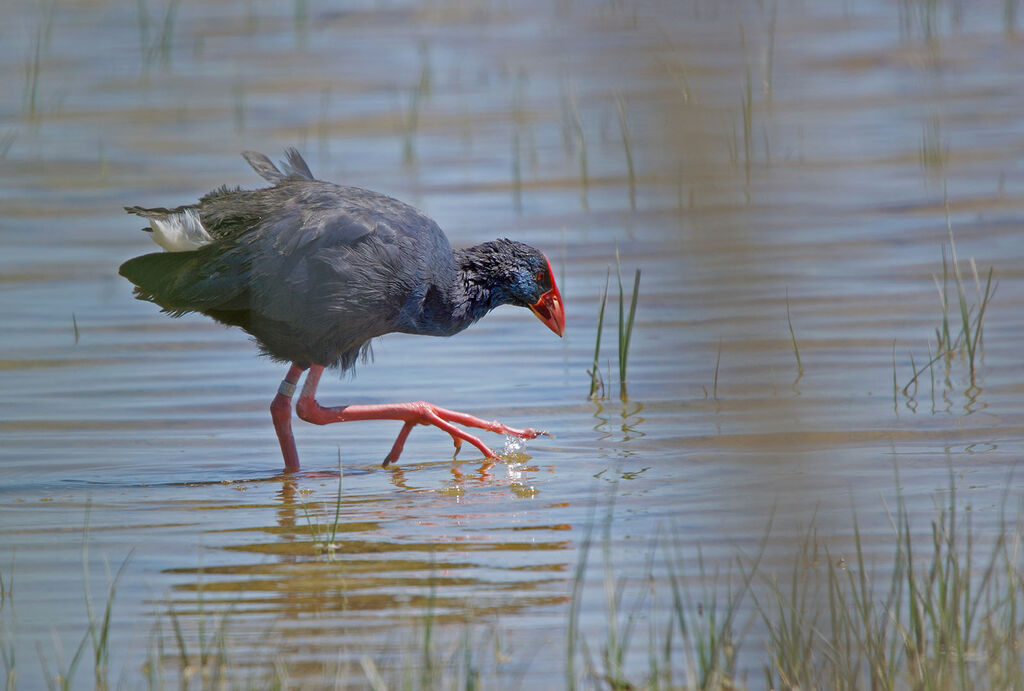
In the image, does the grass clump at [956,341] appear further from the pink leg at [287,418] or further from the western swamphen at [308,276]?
the pink leg at [287,418]

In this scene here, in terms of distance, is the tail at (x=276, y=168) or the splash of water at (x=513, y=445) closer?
the splash of water at (x=513, y=445)

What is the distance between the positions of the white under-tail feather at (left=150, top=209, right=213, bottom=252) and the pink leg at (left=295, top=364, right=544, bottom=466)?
75 centimetres

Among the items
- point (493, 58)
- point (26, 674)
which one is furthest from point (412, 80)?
point (26, 674)

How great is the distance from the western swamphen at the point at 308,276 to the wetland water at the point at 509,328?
26 cm

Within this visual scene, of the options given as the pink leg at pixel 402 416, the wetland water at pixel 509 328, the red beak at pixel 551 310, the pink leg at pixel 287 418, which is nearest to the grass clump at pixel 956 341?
the wetland water at pixel 509 328

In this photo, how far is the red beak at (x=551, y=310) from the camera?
6684 mm

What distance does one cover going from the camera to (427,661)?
2.71 metres

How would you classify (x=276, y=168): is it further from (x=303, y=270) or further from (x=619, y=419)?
(x=619, y=419)

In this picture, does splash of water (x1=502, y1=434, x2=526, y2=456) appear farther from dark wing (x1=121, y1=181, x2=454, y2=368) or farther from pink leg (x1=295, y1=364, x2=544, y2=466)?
dark wing (x1=121, y1=181, x2=454, y2=368)

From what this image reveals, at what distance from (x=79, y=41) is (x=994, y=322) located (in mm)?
9180

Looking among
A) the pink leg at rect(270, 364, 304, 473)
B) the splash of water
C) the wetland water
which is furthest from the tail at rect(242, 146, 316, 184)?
the splash of water

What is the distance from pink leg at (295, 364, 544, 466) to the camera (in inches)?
223

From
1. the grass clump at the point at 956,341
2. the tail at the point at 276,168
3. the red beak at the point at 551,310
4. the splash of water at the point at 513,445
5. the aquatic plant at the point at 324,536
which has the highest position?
the tail at the point at 276,168

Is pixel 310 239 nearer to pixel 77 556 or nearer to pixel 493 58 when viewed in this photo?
pixel 77 556
